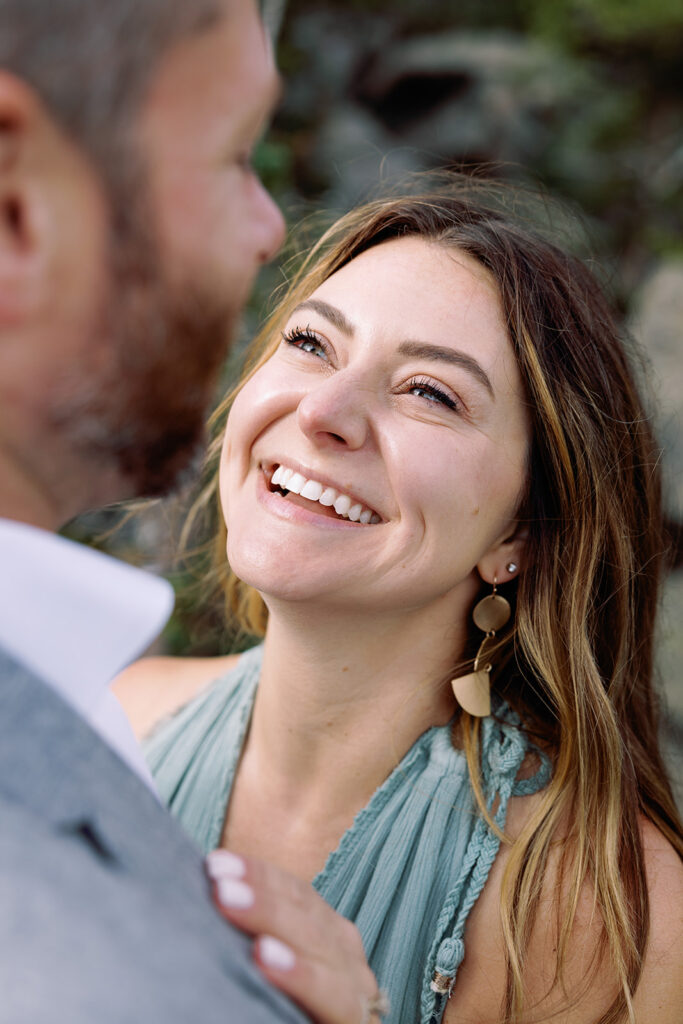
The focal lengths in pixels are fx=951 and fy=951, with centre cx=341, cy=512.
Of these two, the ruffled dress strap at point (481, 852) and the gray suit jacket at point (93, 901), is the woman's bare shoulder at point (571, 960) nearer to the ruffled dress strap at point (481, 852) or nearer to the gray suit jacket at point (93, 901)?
the ruffled dress strap at point (481, 852)

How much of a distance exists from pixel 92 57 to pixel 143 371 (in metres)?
0.34

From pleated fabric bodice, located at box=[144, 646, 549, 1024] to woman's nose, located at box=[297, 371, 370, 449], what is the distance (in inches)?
34.5

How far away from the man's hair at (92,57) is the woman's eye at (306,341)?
1316 millimetres

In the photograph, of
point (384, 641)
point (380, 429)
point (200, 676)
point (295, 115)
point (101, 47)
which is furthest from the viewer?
point (295, 115)

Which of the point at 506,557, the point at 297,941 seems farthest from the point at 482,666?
the point at 297,941

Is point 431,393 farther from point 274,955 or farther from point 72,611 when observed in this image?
point 274,955

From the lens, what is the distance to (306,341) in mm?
2424

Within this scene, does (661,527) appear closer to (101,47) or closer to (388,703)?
(388,703)

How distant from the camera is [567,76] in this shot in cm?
838

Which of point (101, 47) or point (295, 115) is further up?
point (101, 47)

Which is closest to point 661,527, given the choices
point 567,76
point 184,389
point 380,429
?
point 380,429

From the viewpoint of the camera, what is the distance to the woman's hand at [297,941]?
116 cm

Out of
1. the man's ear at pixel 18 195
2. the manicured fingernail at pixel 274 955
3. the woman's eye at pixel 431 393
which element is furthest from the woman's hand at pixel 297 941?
the woman's eye at pixel 431 393

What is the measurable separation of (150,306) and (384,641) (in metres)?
1.44
